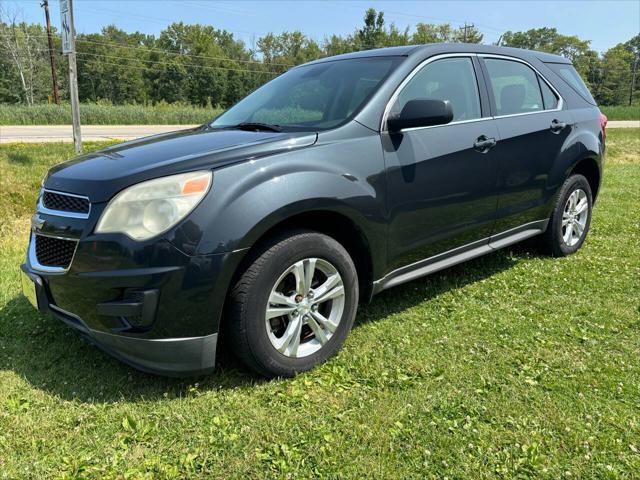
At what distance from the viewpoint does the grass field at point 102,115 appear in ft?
94.5

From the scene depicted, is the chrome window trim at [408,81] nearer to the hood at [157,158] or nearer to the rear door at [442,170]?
the rear door at [442,170]

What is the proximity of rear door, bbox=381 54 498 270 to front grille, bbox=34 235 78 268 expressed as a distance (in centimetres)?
171

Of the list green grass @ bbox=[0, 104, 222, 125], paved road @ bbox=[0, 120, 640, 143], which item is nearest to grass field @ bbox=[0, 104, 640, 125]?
green grass @ bbox=[0, 104, 222, 125]

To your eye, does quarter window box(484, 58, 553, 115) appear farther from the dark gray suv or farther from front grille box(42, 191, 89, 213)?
front grille box(42, 191, 89, 213)

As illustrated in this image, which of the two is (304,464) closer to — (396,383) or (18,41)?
(396,383)

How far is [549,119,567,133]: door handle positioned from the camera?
4129 millimetres

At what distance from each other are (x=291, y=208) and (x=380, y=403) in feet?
3.48

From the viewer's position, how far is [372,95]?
3.02 m

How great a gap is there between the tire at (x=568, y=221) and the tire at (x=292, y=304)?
2.51 metres

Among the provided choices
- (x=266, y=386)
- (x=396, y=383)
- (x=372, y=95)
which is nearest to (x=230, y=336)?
(x=266, y=386)

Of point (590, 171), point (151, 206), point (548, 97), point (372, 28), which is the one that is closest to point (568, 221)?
point (590, 171)

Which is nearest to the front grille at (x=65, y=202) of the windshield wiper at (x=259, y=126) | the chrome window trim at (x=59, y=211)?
the chrome window trim at (x=59, y=211)

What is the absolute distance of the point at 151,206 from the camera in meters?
2.27

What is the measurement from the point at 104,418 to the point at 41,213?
1.12 meters
